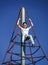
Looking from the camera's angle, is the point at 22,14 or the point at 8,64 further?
the point at 22,14

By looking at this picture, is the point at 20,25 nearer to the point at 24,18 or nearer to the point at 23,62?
the point at 24,18

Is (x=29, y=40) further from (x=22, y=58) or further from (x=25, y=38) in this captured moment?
(x=22, y=58)

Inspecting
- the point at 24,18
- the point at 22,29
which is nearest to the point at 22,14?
the point at 24,18

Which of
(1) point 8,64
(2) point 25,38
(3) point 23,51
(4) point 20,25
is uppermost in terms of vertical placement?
(4) point 20,25

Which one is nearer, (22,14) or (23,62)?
(23,62)

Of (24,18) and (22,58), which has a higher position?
(24,18)

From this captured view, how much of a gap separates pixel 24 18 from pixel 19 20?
10 centimetres

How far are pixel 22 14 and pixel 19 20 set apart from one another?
0.40 feet

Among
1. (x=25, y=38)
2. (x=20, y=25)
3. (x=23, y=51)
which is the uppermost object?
(x=20, y=25)

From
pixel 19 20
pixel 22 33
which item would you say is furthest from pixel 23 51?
pixel 19 20

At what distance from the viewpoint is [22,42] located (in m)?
2.54

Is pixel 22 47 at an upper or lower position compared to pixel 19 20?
lower

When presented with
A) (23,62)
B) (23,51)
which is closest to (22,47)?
(23,51)

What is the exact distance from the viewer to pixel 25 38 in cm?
253
